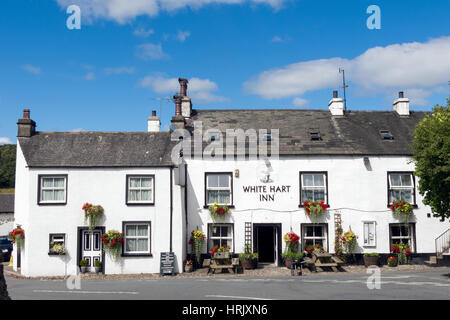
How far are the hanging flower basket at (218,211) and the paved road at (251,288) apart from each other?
164 inches

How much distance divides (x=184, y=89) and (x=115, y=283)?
14.0 m

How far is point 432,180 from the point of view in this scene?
15719 mm

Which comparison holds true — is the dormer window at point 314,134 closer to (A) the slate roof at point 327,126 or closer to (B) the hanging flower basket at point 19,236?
(A) the slate roof at point 327,126

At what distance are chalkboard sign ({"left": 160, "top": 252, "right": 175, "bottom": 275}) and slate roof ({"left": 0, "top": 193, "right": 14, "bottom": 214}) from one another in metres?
36.2

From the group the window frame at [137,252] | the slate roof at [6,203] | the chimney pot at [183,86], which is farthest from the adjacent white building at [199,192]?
the slate roof at [6,203]

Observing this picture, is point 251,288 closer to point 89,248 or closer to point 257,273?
point 257,273

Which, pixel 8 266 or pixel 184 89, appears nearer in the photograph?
pixel 8 266

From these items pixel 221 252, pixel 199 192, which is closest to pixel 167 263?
pixel 221 252

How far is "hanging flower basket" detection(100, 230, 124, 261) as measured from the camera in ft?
62.2

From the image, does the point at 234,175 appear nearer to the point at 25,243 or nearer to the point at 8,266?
the point at 25,243

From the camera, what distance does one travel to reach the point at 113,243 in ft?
62.1

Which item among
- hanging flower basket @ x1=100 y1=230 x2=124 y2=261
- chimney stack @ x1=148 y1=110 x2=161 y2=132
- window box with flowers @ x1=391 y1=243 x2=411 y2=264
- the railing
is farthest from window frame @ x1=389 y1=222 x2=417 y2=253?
chimney stack @ x1=148 y1=110 x2=161 y2=132

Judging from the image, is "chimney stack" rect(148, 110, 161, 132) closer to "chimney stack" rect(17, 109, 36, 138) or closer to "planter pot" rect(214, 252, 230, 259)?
"chimney stack" rect(17, 109, 36, 138)
